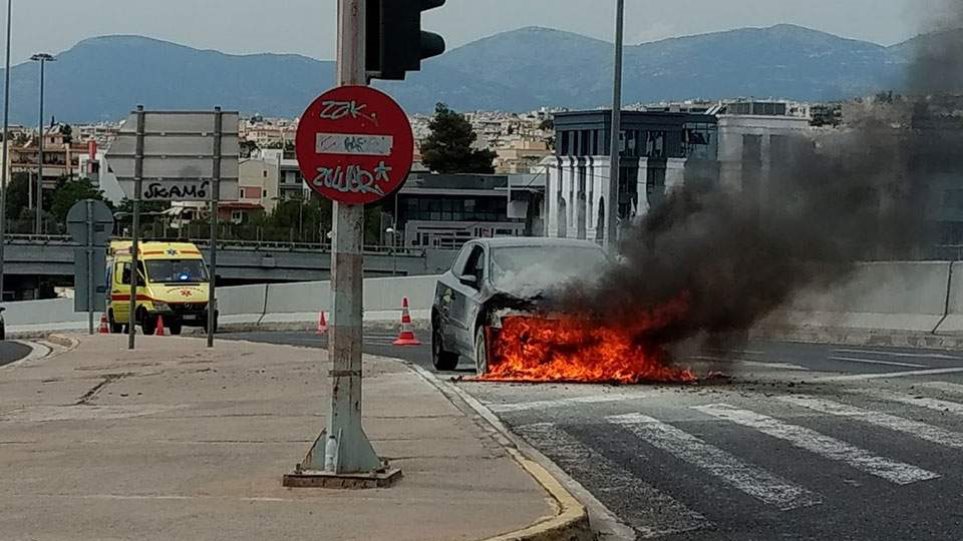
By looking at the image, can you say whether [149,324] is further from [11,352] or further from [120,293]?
[11,352]

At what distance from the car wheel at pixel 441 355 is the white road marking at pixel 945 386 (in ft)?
18.7

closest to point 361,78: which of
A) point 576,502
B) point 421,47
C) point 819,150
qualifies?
point 421,47

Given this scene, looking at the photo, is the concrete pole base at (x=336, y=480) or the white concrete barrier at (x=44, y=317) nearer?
the concrete pole base at (x=336, y=480)

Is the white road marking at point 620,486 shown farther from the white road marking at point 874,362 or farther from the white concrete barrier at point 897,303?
the white concrete barrier at point 897,303

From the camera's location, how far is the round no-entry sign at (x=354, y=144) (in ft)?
29.9

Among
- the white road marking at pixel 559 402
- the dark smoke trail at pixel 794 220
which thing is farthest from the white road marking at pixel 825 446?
the dark smoke trail at pixel 794 220

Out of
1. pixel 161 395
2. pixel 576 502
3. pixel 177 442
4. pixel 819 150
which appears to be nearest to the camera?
pixel 576 502

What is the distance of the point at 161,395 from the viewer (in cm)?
1628

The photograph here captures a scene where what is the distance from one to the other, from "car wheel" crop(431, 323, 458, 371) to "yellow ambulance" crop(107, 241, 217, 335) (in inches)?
822

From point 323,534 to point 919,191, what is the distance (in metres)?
13.6

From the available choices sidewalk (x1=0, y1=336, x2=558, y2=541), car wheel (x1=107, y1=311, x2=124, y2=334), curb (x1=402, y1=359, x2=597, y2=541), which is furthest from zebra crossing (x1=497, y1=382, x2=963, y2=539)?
car wheel (x1=107, y1=311, x2=124, y2=334)

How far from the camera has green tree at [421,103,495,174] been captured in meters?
124

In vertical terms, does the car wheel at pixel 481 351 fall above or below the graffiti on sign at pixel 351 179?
below

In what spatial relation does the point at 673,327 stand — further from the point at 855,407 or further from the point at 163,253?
the point at 163,253
